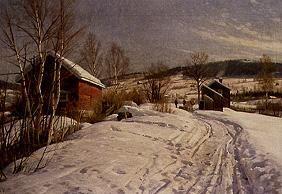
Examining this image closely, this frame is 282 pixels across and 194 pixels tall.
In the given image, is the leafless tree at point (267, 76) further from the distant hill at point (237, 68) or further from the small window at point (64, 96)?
the small window at point (64, 96)

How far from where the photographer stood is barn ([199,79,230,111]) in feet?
136

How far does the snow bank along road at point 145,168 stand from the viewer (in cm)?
543

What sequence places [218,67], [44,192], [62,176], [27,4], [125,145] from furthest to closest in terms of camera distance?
1. [218,67]
2. [27,4]
3. [125,145]
4. [62,176]
5. [44,192]

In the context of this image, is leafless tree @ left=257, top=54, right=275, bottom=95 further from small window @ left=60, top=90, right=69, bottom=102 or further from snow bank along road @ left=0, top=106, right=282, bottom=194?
snow bank along road @ left=0, top=106, right=282, bottom=194

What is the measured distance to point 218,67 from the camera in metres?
116

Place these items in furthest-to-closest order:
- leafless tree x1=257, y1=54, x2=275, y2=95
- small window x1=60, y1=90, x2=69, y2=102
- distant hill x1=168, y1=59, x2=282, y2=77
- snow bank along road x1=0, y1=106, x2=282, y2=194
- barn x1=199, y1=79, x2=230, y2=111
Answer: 1. distant hill x1=168, y1=59, x2=282, y2=77
2. leafless tree x1=257, y1=54, x2=275, y2=95
3. barn x1=199, y1=79, x2=230, y2=111
4. small window x1=60, y1=90, x2=69, y2=102
5. snow bank along road x1=0, y1=106, x2=282, y2=194

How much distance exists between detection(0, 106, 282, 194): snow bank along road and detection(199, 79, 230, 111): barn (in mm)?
31795

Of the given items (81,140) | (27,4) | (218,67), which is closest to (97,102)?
(27,4)

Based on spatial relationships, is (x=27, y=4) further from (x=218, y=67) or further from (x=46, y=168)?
(x=218, y=67)

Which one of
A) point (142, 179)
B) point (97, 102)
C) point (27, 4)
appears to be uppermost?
point (27, 4)

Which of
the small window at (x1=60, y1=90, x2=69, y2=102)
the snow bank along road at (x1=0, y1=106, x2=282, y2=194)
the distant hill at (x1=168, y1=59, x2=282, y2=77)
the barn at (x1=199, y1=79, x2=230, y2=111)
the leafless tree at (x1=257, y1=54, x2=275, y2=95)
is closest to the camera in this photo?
the snow bank along road at (x1=0, y1=106, x2=282, y2=194)

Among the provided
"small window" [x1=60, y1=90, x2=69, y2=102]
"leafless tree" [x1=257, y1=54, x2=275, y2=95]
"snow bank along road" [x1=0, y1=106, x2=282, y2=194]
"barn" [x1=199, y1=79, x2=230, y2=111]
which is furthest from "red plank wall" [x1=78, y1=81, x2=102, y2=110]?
"leafless tree" [x1=257, y1=54, x2=275, y2=95]

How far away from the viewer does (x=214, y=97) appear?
46344 mm

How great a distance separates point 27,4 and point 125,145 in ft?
39.0
